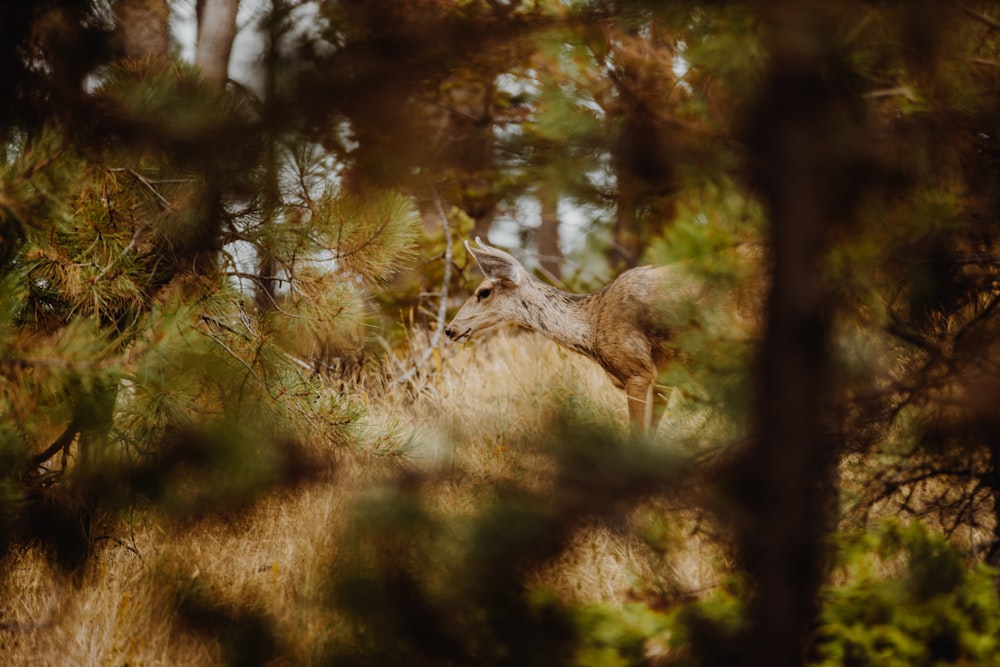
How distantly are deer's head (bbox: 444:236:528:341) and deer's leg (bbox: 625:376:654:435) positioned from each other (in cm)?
83

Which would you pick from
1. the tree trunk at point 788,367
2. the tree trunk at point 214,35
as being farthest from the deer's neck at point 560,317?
the tree trunk at point 788,367

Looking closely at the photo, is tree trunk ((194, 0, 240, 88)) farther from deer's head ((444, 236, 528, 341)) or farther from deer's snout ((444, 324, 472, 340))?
deer's snout ((444, 324, 472, 340))

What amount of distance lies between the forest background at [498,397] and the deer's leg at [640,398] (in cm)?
16

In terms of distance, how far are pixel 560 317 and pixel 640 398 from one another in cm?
71

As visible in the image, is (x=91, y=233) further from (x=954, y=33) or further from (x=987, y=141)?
(x=987, y=141)

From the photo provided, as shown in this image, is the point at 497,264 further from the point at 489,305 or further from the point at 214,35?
the point at 214,35

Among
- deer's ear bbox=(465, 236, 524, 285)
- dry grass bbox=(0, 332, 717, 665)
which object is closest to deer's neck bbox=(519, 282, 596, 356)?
deer's ear bbox=(465, 236, 524, 285)

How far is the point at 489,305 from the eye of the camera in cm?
539

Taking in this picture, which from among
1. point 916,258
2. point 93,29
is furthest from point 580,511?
point 93,29

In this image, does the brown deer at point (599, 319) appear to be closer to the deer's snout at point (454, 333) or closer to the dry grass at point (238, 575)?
the deer's snout at point (454, 333)

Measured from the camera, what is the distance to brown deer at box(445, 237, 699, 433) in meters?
4.89

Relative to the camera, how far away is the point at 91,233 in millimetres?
3508

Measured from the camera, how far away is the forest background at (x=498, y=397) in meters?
1.88

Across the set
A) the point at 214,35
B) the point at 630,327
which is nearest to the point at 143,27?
the point at 214,35
